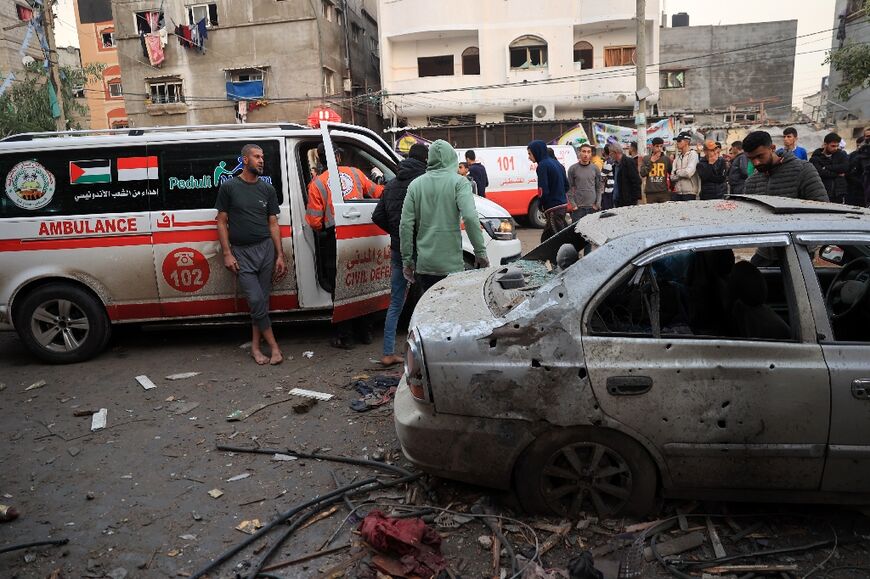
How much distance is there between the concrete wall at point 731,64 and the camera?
125ft

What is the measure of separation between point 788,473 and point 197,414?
401cm

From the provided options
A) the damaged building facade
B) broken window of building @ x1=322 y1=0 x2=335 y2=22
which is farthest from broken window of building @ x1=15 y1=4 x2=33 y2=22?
broken window of building @ x1=322 y1=0 x2=335 y2=22

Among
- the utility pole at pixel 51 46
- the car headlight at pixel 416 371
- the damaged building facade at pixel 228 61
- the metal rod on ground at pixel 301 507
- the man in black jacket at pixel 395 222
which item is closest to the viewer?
the metal rod on ground at pixel 301 507

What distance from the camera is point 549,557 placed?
2.92 m

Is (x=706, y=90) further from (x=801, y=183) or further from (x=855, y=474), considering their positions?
(x=855, y=474)

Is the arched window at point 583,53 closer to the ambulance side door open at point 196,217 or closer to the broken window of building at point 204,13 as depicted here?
the broken window of building at point 204,13

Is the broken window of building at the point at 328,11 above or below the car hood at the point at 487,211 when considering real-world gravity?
above

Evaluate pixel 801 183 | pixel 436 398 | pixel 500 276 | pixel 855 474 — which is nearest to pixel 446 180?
pixel 500 276

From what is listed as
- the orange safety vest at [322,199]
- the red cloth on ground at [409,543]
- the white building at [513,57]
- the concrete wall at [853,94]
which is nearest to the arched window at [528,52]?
the white building at [513,57]

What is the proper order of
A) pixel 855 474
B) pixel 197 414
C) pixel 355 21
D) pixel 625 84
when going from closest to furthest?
pixel 855 474, pixel 197 414, pixel 625 84, pixel 355 21

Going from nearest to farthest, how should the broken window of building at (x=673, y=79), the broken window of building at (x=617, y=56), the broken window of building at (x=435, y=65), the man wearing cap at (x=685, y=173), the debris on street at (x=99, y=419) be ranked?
the debris on street at (x=99, y=419) < the man wearing cap at (x=685, y=173) < the broken window of building at (x=617, y=56) < the broken window of building at (x=435, y=65) < the broken window of building at (x=673, y=79)

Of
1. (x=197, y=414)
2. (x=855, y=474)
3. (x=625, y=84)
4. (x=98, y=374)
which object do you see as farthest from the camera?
(x=625, y=84)

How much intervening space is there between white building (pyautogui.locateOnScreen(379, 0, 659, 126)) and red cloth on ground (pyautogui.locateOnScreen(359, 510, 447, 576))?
95.6 feet

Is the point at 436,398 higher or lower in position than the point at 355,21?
lower
